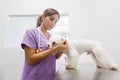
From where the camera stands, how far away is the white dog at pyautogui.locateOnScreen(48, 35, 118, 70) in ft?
3.53

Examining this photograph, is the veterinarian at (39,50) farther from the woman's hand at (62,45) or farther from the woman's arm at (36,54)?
the woman's hand at (62,45)

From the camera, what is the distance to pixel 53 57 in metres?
1.22

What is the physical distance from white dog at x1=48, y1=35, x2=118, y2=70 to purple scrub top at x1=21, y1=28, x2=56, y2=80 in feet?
0.28

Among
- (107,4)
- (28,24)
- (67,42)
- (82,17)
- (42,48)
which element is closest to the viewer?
(67,42)

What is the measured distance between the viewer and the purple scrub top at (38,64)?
1155 millimetres

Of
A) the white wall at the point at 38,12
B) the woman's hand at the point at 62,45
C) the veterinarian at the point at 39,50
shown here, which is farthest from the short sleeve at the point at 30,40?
the white wall at the point at 38,12

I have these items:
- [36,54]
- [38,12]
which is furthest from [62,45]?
[38,12]

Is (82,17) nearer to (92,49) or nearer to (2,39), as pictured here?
(2,39)

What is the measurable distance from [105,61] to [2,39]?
1.96 metres

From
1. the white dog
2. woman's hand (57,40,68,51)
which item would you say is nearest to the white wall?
the white dog

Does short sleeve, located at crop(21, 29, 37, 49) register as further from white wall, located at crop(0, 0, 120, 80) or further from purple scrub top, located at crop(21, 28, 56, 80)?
white wall, located at crop(0, 0, 120, 80)

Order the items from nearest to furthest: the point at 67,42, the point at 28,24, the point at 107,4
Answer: the point at 67,42, the point at 107,4, the point at 28,24

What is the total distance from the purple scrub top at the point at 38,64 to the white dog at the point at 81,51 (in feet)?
0.28

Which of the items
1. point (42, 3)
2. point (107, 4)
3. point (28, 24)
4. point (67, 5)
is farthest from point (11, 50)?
point (107, 4)
